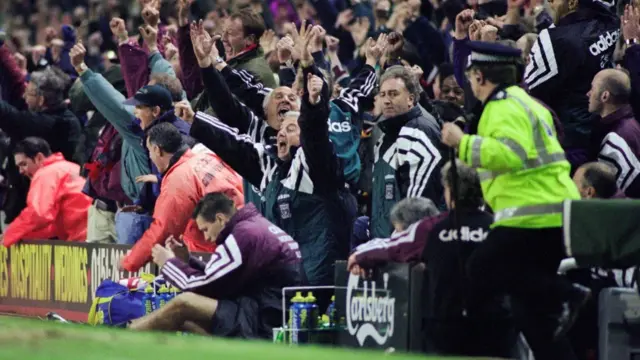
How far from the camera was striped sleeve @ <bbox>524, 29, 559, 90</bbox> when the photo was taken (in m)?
11.8

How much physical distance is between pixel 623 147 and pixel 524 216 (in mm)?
2183

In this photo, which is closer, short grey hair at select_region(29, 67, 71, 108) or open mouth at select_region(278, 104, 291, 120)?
open mouth at select_region(278, 104, 291, 120)

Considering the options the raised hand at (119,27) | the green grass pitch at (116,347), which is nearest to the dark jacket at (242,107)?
the raised hand at (119,27)

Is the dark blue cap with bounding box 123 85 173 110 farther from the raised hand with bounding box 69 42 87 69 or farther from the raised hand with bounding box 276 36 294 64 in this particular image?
the raised hand with bounding box 69 42 87 69

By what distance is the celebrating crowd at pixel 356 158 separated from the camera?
31.9 ft

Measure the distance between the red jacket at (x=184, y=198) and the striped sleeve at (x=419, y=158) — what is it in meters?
2.53

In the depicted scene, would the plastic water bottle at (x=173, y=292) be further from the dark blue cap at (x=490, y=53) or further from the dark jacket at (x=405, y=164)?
the dark blue cap at (x=490, y=53)

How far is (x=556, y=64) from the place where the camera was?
1181cm

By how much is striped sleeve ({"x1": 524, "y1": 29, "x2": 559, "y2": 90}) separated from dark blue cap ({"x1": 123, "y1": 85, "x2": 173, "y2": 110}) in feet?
12.6

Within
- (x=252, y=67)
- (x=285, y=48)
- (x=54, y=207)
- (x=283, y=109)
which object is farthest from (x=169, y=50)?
(x=283, y=109)

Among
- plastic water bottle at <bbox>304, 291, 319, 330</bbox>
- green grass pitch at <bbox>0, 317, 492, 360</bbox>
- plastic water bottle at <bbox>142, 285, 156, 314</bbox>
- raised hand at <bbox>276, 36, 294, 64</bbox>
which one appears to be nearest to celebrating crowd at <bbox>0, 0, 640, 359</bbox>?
raised hand at <bbox>276, 36, 294, 64</bbox>

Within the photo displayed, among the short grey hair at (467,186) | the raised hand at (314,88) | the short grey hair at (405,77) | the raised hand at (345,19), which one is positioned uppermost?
the raised hand at (345,19)

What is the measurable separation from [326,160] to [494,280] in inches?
117

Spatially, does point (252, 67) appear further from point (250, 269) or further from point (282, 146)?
point (250, 269)
